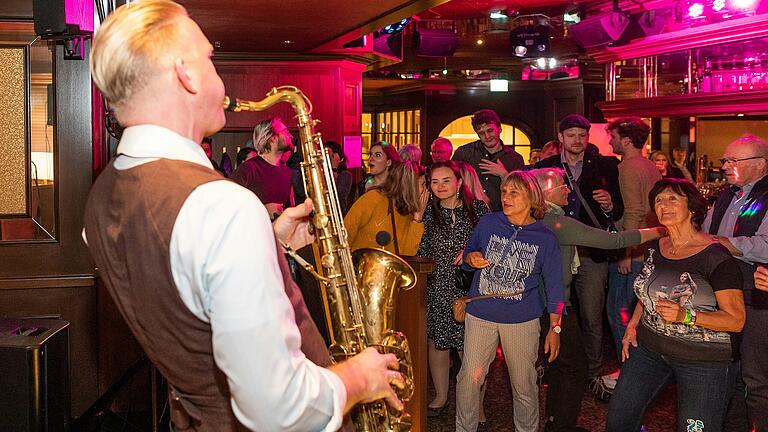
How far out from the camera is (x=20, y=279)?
14.8 ft

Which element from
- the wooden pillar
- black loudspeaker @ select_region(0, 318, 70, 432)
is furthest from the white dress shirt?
the wooden pillar

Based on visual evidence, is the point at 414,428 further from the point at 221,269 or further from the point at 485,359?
the point at 221,269

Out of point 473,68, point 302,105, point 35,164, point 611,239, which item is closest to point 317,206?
point 302,105

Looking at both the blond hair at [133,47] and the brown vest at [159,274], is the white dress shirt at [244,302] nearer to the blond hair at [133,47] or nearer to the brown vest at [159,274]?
the brown vest at [159,274]

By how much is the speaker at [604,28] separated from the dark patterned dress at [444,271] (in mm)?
5053

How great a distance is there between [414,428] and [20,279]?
2.33 m

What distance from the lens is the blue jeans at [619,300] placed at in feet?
19.4

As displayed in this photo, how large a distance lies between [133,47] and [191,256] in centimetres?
39

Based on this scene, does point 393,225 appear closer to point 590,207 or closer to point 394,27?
point 590,207

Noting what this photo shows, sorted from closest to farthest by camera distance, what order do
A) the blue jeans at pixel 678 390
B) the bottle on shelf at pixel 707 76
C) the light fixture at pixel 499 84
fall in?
→ the blue jeans at pixel 678 390
the bottle on shelf at pixel 707 76
the light fixture at pixel 499 84

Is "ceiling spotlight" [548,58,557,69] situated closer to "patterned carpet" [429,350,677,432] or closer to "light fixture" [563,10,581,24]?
"light fixture" [563,10,581,24]

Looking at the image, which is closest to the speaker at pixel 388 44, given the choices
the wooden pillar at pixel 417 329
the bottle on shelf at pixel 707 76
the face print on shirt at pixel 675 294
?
the bottle on shelf at pixel 707 76

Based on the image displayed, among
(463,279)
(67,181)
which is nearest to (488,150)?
(463,279)

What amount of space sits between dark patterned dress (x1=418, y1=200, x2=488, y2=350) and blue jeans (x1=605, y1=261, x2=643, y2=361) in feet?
4.95
